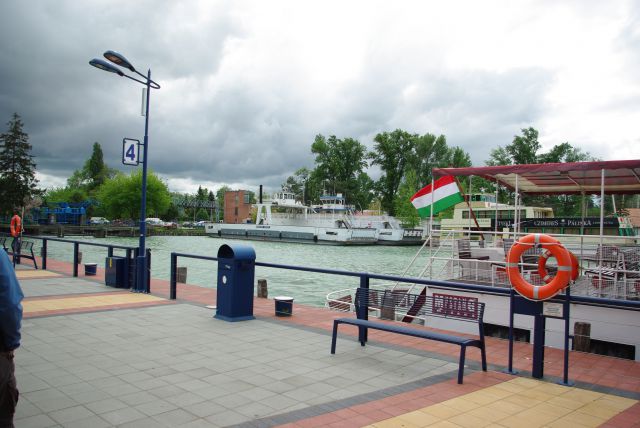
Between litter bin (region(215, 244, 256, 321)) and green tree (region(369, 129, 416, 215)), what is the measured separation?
77.3m

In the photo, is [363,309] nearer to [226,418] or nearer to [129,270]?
[226,418]

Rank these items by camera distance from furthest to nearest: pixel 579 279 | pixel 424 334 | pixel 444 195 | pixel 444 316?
pixel 444 195 < pixel 579 279 < pixel 444 316 < pixel 424 334

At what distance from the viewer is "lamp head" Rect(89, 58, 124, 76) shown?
11406 millimetres

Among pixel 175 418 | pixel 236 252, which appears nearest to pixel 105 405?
pixel 175 418

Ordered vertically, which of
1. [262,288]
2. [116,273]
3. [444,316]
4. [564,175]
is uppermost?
[564,175]

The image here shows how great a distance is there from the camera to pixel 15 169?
210 feet

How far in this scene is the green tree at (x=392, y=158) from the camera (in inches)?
3317

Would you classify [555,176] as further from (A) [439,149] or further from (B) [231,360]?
(A) [439,149]

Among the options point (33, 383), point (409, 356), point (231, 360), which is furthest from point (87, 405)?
point (409, 356)

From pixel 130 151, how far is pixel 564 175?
1069 cm

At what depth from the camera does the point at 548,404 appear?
4.83 m

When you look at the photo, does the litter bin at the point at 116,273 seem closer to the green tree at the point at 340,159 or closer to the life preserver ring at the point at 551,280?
the life preserver ring at the point at 551,280

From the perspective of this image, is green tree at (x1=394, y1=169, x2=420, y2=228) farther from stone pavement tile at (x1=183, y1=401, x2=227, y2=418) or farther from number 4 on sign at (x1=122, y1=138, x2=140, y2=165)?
stone pavement tile at (x1=183, y1=401, x2=227, y2=418)

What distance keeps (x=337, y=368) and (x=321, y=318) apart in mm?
3316
